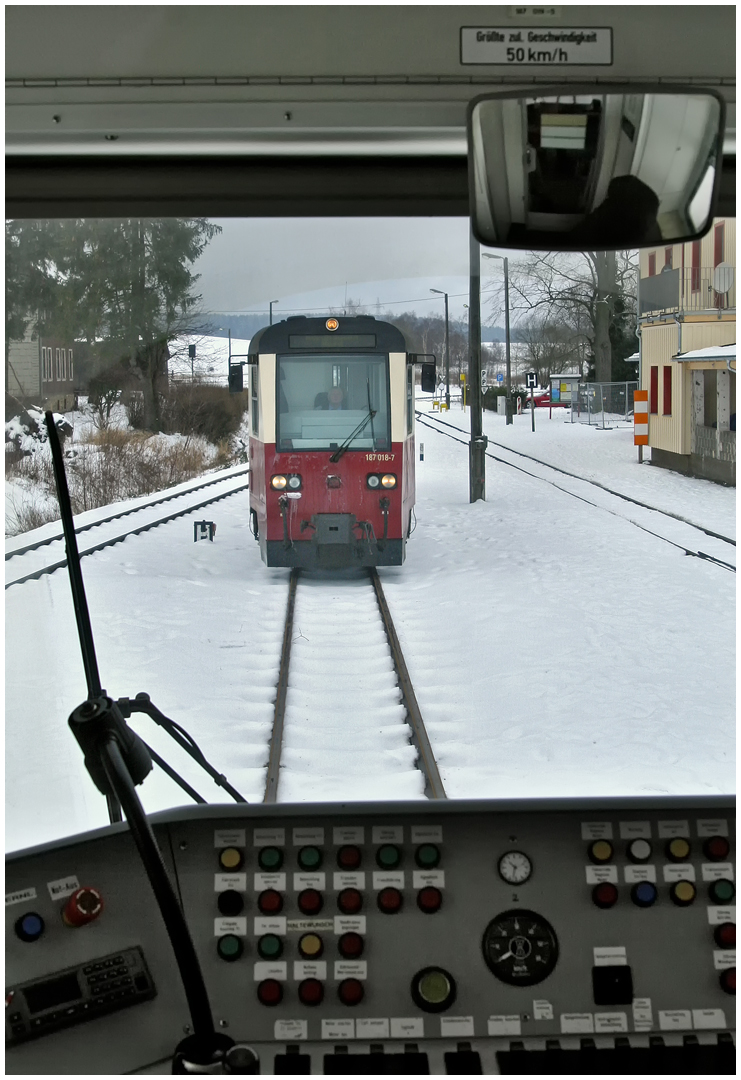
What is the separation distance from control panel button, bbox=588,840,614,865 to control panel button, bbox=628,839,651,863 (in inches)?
1.5

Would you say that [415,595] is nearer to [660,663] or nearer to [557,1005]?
Result: [660,663]

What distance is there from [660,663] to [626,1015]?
96 cm

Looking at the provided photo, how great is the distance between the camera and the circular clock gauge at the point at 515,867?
74.6 inches

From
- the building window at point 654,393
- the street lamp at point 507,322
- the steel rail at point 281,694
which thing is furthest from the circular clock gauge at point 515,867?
the building window at point 654,393

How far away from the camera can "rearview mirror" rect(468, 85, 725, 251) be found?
1.75m

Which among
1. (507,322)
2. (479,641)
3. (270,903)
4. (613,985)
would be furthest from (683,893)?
(507,322)

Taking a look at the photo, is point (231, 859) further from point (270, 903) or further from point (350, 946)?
point (350, 946)

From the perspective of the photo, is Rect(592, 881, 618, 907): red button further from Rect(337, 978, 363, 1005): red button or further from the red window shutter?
the red window shutter

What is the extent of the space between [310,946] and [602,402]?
4.29 ft

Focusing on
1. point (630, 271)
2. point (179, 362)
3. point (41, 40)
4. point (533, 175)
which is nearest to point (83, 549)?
point (179, 362)

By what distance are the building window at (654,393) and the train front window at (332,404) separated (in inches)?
25.8

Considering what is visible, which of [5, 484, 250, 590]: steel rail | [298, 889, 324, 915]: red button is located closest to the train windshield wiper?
[5, 484, 250, 590]: steel rail

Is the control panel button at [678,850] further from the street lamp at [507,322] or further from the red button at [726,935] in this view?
the street lamp at [507,322]

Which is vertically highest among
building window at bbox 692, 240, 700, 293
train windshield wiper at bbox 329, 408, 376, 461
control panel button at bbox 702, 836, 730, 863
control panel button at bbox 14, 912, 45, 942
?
building window at bbox 692, 240, 700, 293
